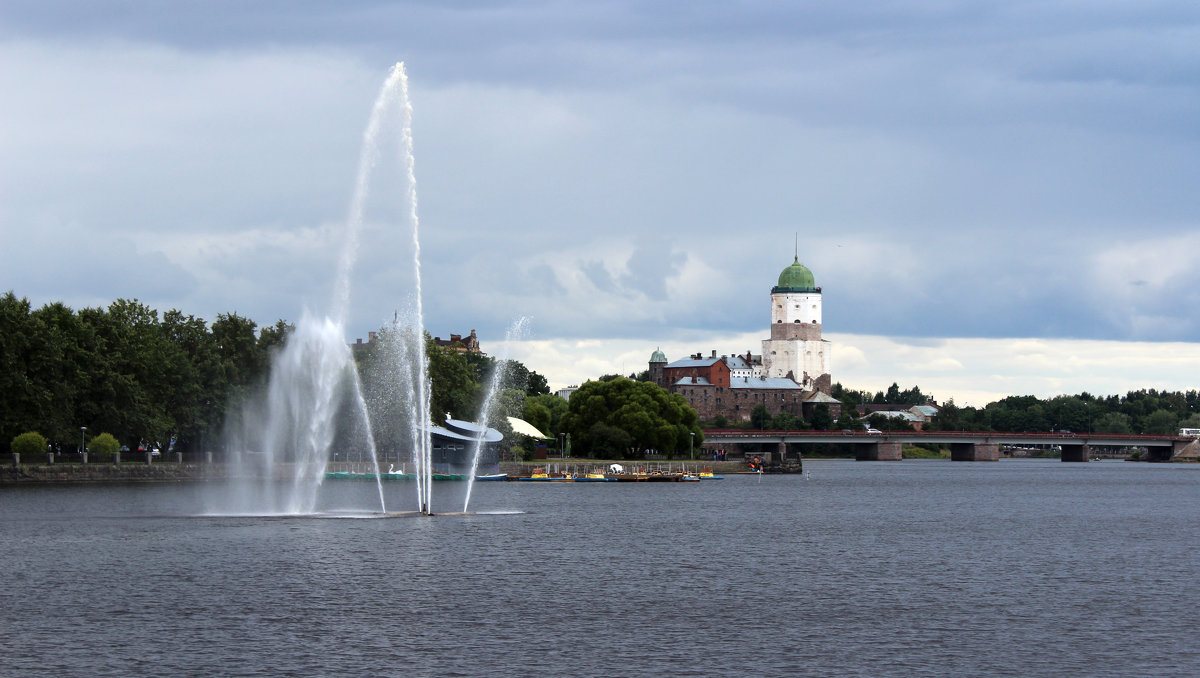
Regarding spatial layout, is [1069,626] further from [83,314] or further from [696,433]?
Answer: [696,433]

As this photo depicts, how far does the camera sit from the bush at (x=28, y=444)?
102125 millimetres

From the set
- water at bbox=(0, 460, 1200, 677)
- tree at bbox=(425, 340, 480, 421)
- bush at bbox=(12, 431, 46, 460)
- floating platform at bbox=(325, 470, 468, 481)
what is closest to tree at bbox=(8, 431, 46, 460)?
bush at bbox=(12, 431, 46, 460)

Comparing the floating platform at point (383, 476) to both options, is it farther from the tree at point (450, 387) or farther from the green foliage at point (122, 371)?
the tree at point (450, 387)

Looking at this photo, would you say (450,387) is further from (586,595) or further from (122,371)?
(586,595)

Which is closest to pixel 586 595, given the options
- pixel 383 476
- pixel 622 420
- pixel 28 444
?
pixel 28 444

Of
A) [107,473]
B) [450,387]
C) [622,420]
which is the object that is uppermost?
[450,387]

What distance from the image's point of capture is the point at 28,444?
10225 cm

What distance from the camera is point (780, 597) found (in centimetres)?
4528

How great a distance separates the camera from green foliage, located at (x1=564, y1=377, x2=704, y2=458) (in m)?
157

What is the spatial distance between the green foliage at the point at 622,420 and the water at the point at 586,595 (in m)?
73.5

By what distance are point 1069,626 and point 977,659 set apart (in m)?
6.50

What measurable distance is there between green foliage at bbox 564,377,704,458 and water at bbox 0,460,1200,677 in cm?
7353

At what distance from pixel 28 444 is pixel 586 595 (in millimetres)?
70373

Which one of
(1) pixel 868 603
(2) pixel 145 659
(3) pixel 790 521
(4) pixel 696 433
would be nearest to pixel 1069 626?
(1) pixel 868 603
